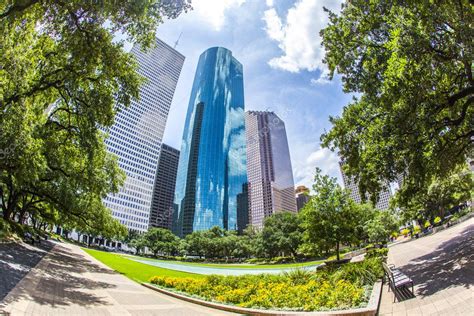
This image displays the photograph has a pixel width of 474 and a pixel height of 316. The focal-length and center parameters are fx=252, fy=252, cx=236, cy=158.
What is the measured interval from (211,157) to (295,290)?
166m

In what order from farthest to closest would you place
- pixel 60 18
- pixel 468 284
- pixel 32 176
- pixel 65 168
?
pixel 65 168 → pixel 32 176 → pixel 60 18 → pixel 468 284

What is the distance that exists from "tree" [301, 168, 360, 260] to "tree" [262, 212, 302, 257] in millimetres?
39879

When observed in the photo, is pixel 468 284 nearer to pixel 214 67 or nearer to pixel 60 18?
pixel 60 18

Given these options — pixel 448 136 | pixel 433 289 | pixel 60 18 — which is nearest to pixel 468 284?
pixel 433 289

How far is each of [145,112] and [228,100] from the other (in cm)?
6229

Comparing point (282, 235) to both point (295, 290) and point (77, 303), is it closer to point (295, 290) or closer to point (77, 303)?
point (295, 290)

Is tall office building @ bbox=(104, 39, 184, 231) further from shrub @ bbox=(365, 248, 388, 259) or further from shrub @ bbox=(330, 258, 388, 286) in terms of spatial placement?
shrub @ bbox=(330, 258, 388, 286)

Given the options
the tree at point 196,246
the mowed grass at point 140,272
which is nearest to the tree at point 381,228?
the mowed grass at point 140,272

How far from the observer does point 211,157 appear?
17550cm

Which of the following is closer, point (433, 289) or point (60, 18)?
point (433, 289)

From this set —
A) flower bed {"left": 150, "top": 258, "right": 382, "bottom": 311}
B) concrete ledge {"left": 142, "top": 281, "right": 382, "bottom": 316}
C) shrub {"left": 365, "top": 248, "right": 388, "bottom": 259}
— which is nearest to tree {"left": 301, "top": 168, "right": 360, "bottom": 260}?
shrub {"left": 365, "top": 248, "right": 388, "bottom": 259}

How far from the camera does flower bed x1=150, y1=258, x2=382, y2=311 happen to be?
892 cm

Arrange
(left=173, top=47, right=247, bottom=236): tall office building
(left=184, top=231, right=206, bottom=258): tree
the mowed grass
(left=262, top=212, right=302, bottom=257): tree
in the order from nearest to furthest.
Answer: the mowed grass → (left=262, top=212, right=302, bottom=257): tree → (left=184, top=231, right=206, bottom=258): tree → (left=173, top=47, right=247, bottom=236): tall office building

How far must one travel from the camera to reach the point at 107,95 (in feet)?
46.0
